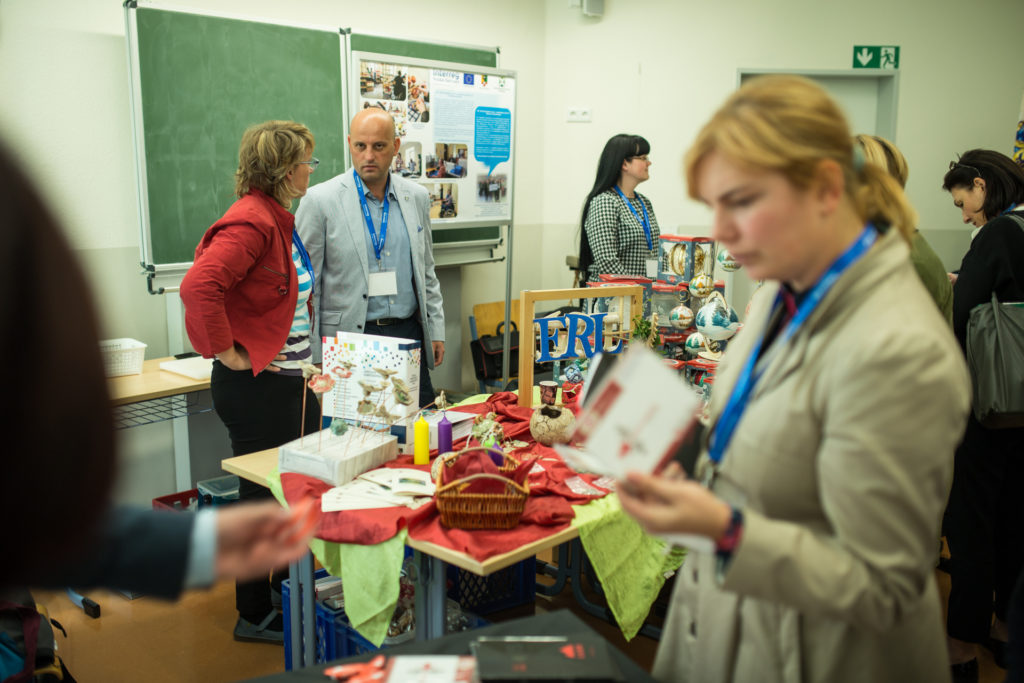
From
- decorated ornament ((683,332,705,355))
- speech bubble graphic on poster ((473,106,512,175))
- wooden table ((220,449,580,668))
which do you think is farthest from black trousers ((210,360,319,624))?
speech bubble graphic on poster ((473,106,512,175))

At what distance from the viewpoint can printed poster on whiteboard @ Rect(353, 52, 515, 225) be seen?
4.48 metres

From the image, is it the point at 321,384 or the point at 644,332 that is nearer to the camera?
the point at 321,384

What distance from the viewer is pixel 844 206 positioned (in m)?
1.02

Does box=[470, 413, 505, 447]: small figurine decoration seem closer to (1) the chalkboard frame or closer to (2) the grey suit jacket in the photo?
(2) the grey suit jacket

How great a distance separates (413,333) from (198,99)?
160 cm

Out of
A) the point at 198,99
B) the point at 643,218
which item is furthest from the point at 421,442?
the point at 643,218

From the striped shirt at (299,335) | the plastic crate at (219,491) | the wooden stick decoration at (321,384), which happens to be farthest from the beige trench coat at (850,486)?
the plastic crate at (219,491)

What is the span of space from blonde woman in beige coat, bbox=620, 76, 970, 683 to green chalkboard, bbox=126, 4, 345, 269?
3.24 m

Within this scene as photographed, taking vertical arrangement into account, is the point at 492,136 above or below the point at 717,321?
above

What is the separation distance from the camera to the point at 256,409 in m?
2.73

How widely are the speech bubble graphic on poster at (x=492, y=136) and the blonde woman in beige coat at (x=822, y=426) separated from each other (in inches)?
162

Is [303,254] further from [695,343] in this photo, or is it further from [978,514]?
[978,514]

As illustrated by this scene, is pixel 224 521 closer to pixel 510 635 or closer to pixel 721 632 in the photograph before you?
pixel 510 635

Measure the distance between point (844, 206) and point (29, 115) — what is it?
3638 millimetres
